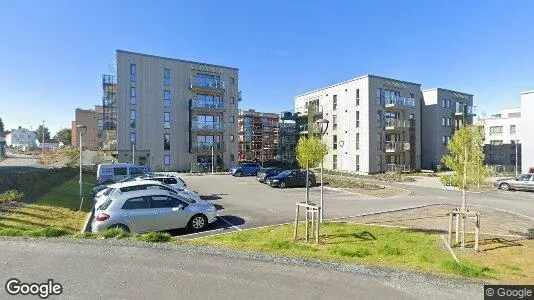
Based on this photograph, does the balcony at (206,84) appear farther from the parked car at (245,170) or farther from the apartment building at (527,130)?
the apartment building at (527,130)

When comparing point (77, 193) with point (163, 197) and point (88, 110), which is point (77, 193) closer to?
point (163, 197)

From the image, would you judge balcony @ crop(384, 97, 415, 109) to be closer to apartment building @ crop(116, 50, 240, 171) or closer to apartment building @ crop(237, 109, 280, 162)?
apartment building @ crop(116, 50, 240, 171)

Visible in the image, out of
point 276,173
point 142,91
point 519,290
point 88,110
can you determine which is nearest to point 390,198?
point 276,173

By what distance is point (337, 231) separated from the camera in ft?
37.5

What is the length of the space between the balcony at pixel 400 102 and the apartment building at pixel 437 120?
5934 millimetres

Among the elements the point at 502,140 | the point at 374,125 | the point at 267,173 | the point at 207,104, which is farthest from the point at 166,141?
the point at 502,140

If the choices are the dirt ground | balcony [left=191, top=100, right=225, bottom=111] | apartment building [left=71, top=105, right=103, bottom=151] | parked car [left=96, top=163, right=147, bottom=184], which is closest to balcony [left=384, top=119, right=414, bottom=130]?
balcony [left=191, top=100, right=225, bottom=111]

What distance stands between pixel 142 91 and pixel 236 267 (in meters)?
39.6

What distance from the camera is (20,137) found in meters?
146

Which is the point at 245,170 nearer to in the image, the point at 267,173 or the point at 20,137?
the point at 267,173

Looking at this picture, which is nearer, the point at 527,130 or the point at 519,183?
the point at 519,183

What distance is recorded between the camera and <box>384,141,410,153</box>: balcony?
42688 mm

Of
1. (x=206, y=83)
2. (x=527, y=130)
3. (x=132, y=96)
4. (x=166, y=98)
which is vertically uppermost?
(x=206, y=83)

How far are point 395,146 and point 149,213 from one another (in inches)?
1503
